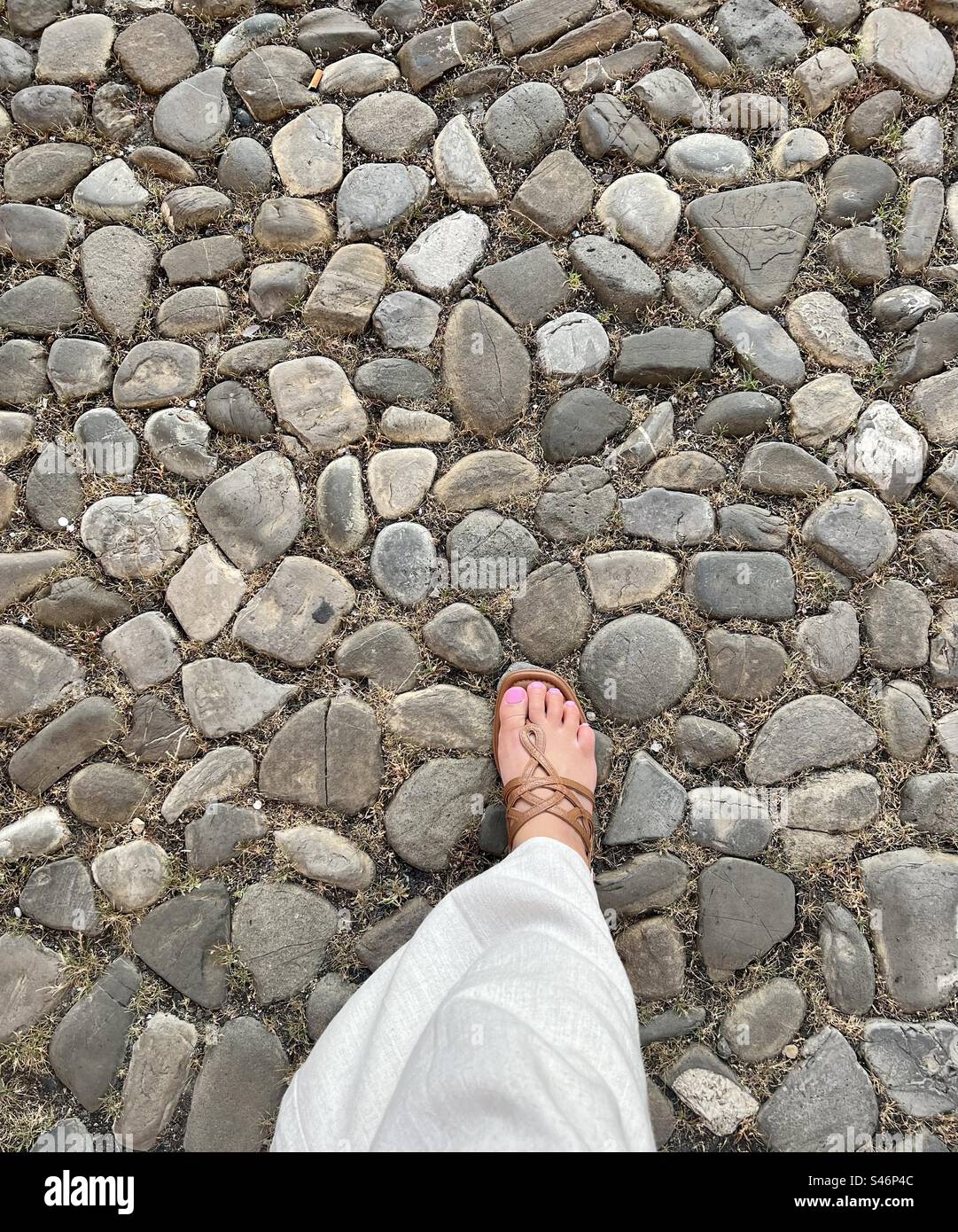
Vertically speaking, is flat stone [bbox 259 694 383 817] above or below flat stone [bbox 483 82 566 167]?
below

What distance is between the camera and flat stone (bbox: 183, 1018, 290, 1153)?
64.1 inches

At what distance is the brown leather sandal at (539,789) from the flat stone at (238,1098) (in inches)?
24.8

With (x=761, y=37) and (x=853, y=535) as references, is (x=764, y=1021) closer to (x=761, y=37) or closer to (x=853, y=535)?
(x=853, y=535)

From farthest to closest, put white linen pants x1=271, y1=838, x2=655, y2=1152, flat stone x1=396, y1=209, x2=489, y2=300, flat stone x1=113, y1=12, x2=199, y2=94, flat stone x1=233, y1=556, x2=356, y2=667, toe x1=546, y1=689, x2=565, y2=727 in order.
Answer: flat stone x1=113, y1=12, x2=199, y2=94, flat stone x1=396, y1=209, x2=489, y2=300, flat stone x1=233, y1=556, x2=356, y2=667, toe x1=546, y1=689, x2=565, y2=727, white linen pants x1=271, y1=838, x2=655, y2=1152

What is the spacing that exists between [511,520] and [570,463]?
0.18 m

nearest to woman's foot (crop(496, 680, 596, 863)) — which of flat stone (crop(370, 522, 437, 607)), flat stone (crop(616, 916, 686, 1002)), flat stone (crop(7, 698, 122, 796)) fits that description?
flat stone (crop(616, 916, 686, 1002))

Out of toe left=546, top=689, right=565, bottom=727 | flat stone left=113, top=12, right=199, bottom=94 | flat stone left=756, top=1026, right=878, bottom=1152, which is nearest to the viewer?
flat stone left=756, top=1026, right=878, bottom=1152

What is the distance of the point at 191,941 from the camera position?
1.69 meters

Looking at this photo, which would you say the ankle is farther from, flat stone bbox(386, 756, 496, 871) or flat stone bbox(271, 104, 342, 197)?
flat stone bbox(271, 104, 342, 197)

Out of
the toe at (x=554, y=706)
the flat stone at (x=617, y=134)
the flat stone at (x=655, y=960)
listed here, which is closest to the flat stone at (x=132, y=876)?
the toe at (x=554, y=706)

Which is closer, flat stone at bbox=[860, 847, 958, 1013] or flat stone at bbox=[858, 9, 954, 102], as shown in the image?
flat stone at bbox=[860, 847, 958, 1013]

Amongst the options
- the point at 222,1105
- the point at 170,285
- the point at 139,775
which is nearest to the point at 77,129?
the point at 170,285

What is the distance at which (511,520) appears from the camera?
182cm

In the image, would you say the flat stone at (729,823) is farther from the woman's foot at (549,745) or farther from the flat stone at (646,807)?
the woman's foot at (549,745)
